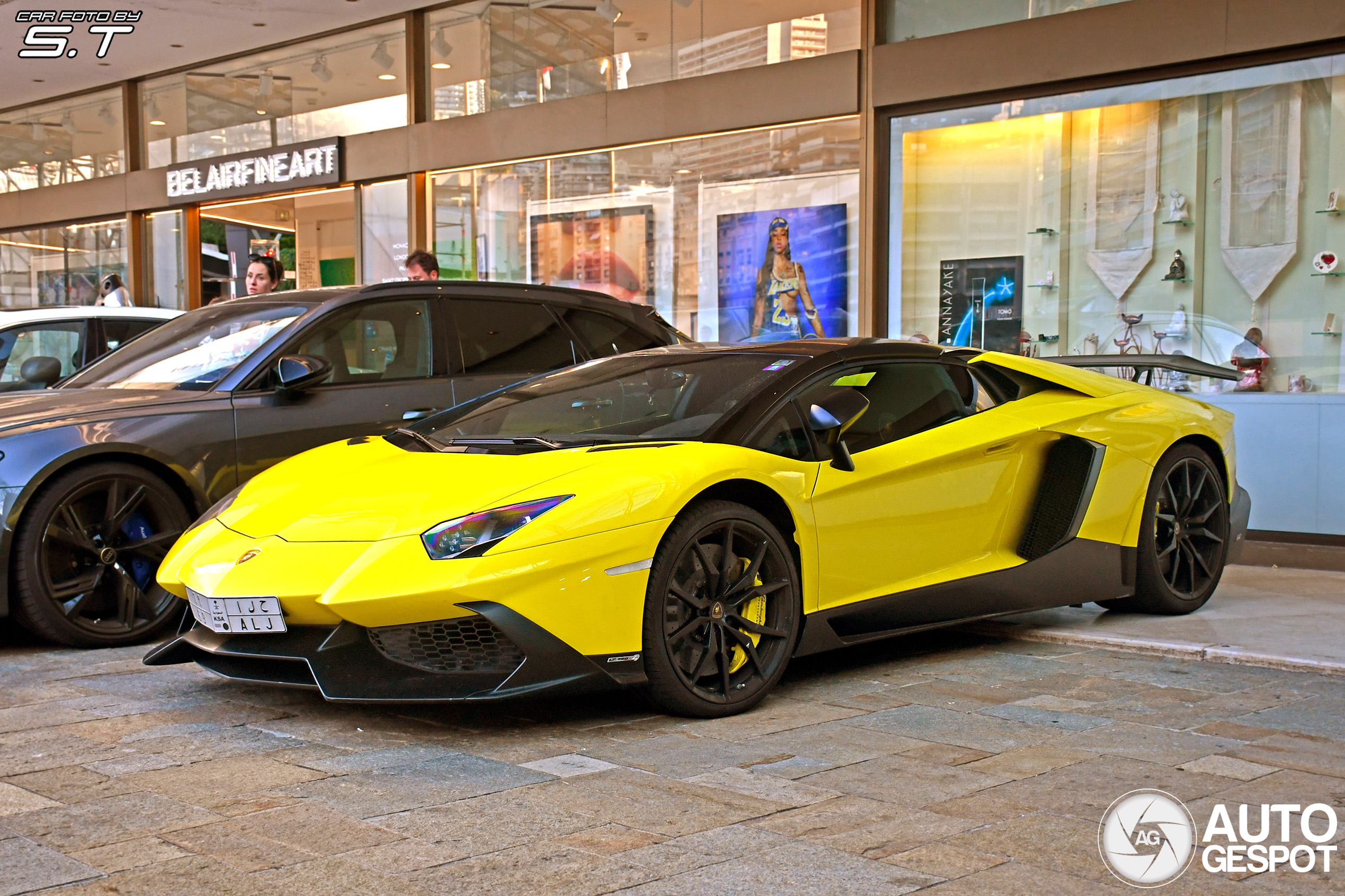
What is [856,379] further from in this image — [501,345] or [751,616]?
[501,345]

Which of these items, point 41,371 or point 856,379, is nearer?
point 856,379

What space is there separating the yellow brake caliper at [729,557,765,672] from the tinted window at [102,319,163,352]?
5.16 metres

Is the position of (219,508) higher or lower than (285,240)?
lower

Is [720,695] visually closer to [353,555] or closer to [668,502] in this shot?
[668,502]

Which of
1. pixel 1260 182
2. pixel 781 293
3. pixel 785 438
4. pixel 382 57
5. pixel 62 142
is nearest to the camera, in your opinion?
pixel 785 438

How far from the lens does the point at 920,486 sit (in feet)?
16.2

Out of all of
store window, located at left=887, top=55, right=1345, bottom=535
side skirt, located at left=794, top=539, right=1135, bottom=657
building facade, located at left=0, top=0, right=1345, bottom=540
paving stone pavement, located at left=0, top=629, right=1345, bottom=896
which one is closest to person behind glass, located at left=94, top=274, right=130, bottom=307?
building facade, located at left=0, top=0, right=1345, bottom=540

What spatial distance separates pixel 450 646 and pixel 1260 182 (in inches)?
→ 271

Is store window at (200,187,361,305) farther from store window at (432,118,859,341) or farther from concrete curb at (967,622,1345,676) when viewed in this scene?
concrete curb at (967,622,1345,676)

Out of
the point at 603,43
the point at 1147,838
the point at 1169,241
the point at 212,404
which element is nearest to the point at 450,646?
the point at 1147,838

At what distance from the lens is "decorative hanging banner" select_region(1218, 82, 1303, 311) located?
858 cm

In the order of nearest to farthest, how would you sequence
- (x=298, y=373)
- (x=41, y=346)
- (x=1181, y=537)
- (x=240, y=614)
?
(x=240, y=614) → (x=298, y=373) → (x=1181, y=537) → (x=41, y=346)

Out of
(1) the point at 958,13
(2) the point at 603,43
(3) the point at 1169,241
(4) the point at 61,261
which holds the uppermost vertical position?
(2) the point at 603,43

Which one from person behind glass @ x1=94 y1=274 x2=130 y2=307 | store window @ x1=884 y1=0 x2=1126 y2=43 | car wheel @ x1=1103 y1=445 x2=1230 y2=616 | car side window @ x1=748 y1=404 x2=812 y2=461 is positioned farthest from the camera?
person behind glass @ x1=94 y1=274 x2=130 y2=307
